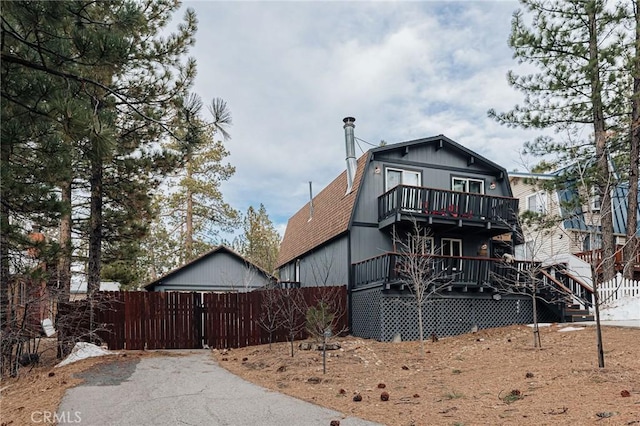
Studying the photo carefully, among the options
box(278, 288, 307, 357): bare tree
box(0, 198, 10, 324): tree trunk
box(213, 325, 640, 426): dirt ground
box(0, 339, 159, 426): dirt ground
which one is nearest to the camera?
box(213, 325, 640, 426): dirt ground

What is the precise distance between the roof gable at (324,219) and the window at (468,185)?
3.93 m

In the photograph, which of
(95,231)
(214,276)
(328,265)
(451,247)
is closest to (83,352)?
(95,231)

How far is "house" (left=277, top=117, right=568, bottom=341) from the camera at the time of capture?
14312mm

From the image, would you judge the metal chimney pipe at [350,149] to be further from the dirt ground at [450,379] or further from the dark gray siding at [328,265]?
the dirt ground at [450,379]

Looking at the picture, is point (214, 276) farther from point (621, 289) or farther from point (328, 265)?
point (621, 289)

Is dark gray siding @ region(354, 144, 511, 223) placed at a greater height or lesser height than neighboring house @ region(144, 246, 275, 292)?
greater

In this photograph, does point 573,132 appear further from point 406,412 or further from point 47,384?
point 47,384

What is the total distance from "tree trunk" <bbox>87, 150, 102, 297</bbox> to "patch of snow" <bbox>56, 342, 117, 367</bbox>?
1.37m

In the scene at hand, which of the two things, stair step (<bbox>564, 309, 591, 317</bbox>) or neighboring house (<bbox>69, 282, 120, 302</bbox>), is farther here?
stair step (<bbox>564, 309, 591, 317</bbox>)

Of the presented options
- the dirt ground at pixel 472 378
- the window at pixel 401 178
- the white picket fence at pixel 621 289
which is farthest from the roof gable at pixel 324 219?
the white picket fence at pixel 621 289

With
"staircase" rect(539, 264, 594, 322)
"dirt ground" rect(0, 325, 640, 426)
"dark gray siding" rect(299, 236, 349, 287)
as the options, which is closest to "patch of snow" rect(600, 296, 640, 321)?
"staircase" rect(539, 264, 594, 322)

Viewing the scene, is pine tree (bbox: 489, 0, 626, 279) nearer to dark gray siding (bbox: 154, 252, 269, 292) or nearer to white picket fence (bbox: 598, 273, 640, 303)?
white picket fence (bbox: 598, 273, 640, 303)

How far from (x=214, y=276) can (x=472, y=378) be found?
1763 cm

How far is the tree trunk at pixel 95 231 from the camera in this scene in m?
12.6
